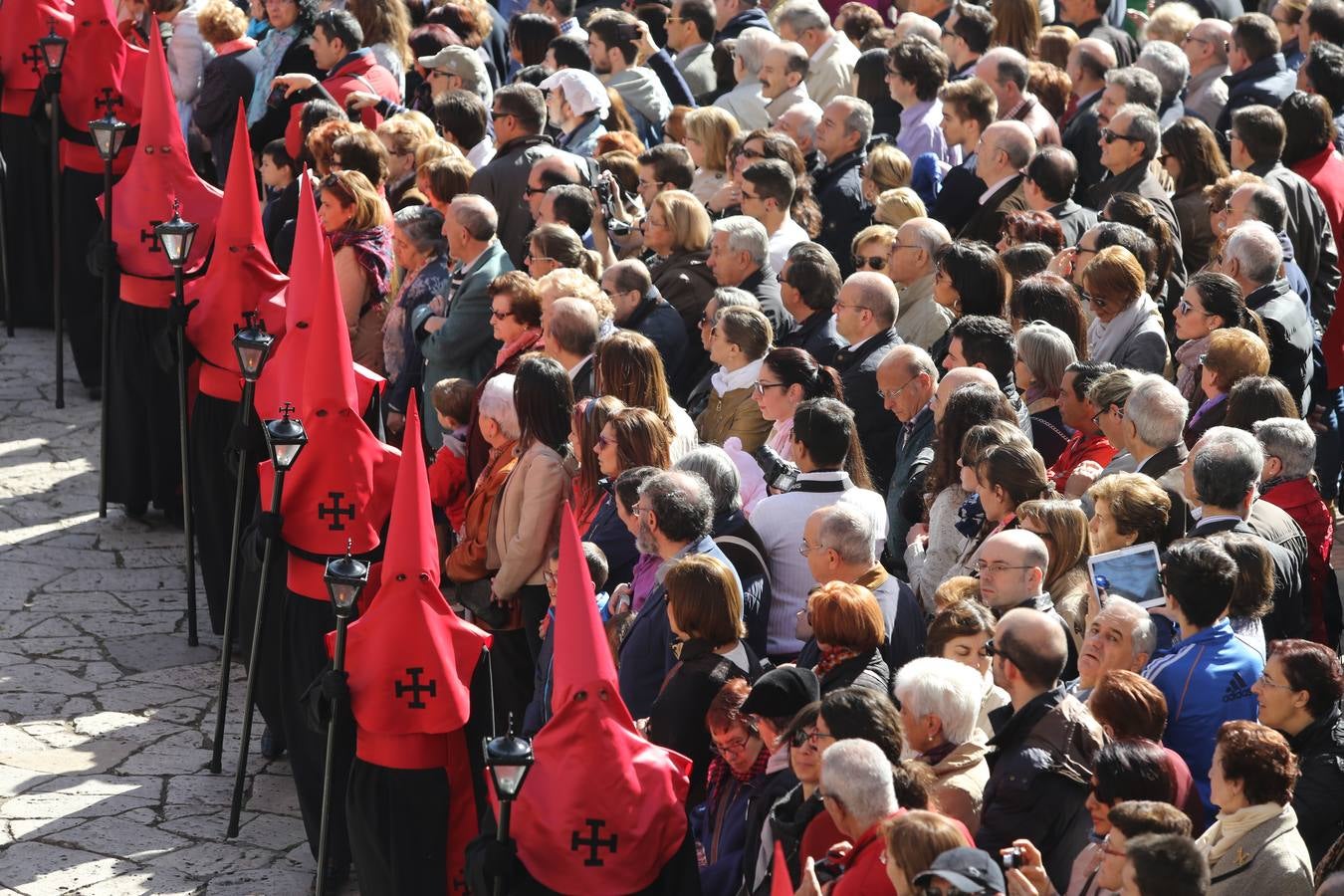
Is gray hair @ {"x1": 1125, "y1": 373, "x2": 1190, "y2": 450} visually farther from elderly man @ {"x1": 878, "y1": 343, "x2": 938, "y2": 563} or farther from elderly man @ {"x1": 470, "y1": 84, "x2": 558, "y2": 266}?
elderly man @ {"x1": 470, "y1": 84, "x2": 558, "y2": 266}

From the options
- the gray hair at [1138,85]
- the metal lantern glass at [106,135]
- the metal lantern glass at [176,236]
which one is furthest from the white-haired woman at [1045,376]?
the metal lantern glass at [106,135]

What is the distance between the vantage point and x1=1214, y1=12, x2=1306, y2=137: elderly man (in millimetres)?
11352

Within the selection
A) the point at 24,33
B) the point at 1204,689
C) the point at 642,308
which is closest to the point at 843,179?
the point at 642,308

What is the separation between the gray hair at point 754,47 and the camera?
11680 mm

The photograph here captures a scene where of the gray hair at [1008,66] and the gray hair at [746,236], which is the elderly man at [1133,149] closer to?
the gray hair at [1008,66]

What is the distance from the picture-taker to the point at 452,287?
9219mm

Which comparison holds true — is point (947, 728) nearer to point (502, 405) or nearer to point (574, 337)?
point (502, 405)

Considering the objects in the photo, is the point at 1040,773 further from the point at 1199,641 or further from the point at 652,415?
the point at 652,415

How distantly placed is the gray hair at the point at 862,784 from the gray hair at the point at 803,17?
26.1 ft

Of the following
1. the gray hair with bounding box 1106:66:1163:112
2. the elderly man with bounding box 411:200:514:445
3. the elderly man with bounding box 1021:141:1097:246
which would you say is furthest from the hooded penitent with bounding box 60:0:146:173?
the gray hair with bounding box 1106:66:1163:112

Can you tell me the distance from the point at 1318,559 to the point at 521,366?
120 inches

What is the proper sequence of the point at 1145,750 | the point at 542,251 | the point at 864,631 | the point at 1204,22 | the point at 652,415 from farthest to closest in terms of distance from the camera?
the point at 1204,22 → the point at 542,251 → the point at 652,415 → the point at 864,631 → the point at 1145,750

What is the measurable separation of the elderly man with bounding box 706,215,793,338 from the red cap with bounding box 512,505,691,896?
3517mm

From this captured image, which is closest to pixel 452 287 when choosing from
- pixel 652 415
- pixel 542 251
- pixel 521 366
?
pixel 542 251
